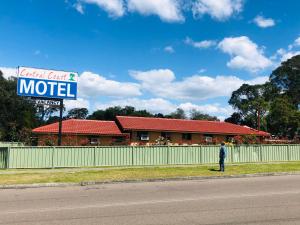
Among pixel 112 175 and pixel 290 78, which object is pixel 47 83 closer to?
pixel 112 175

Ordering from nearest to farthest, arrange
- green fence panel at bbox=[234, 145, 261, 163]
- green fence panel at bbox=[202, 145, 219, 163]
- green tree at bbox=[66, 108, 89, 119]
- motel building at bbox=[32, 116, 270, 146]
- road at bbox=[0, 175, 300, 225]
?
road at bbox=[0, 175, 300, 225]
green fence panel at bbox=[202, 145, 219, 163]
green fence panel at bbox=[234, 145, 261, 163]
motel building at bbox=[32, 116, 270, 146]
green tree at bbox=[66, 108, 89, 119]

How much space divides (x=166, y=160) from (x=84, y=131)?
17683mm

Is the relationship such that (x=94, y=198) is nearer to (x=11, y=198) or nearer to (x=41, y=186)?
(x=11, y=198)

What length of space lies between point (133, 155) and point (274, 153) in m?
10.4

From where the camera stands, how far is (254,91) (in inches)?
3578

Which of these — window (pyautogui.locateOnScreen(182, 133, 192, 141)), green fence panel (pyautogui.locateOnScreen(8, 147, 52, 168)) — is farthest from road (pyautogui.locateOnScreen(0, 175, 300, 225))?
window (pyautogui.locateOnScreen(182, 133, 192, 141))

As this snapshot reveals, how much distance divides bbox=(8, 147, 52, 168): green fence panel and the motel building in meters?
16.0

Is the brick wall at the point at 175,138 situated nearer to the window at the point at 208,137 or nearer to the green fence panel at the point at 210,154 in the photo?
the window at the point at 208,137

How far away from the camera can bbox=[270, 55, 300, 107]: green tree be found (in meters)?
81.5

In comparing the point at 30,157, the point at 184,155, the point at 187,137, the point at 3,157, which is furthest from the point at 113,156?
the point at 187,137

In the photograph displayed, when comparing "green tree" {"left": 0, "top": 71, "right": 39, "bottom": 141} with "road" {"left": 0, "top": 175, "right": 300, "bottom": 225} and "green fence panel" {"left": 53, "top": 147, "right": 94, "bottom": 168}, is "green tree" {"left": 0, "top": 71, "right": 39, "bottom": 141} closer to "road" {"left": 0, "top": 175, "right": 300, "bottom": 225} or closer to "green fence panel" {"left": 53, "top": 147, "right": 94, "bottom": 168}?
"green fence panel" {"left": 53, "top": 147, "right": 94, "bottom": 168}

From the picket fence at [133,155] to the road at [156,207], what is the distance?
28.8 ft

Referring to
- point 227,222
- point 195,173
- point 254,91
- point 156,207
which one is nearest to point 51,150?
point 195,173

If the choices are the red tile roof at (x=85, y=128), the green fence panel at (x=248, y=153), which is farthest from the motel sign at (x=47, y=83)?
the red tile roof at (x=85, y=128)
